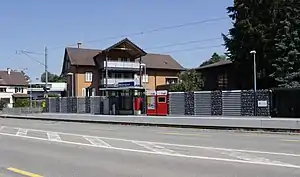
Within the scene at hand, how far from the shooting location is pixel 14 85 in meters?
109

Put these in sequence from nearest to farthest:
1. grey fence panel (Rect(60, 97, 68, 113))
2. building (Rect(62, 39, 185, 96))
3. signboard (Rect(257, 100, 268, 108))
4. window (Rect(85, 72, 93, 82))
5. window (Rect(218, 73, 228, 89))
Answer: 1. signboard (Rect(257, 100, 268, 108))
2. grey fence panel (Rect(60, 97, 68, 113))
3. window (Rect(218, 73, 228, 89))
4. building (Rect(62, 39, 185, 96))
5. window (Rect(85, 72, 93, 82))

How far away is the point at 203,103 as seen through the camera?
43.3 meters

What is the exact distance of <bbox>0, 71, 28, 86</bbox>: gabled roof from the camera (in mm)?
107369

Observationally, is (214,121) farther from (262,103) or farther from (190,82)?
(190,82)

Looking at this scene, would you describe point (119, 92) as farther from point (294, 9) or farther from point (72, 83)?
point (72, 83)

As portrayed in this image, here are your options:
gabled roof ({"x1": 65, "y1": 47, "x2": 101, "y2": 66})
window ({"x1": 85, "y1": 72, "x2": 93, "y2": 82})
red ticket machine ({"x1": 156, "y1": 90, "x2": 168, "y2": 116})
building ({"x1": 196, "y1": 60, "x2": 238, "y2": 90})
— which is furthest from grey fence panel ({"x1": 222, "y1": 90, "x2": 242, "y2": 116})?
window ({"x1": 85, "y1": 72, "x2": 93, "y2": 82})

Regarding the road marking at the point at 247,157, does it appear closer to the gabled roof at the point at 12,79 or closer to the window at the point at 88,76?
the window at the point at 88,76

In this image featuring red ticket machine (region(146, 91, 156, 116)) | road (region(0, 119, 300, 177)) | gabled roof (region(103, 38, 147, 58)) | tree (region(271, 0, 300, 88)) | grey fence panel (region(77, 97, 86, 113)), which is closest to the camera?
road (region(0, 119, 300, 177))

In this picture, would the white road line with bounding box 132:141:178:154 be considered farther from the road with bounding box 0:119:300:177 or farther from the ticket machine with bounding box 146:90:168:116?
the ticket machine with bounding box 146:90:168:116

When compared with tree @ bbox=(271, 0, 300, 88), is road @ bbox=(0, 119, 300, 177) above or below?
below

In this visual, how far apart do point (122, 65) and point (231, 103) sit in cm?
3569

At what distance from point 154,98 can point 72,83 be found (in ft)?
113

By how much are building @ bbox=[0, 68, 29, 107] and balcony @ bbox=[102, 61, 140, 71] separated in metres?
38.4

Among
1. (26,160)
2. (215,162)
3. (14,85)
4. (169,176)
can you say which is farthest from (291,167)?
(14,85)
